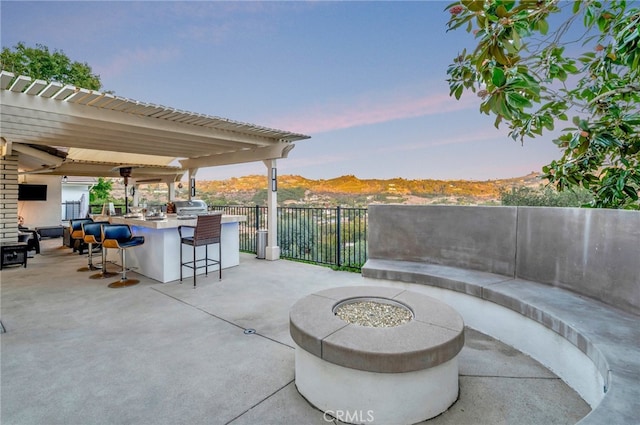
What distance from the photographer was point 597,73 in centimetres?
294

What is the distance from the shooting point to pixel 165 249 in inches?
202

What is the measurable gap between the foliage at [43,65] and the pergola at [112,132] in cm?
1049

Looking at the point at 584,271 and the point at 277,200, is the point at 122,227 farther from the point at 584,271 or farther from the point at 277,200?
the point at 584,271

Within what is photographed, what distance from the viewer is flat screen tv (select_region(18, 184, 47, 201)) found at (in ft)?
35.0

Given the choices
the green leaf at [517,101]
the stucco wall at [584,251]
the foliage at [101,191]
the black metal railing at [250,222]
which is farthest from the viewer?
the foliage at [101,191]

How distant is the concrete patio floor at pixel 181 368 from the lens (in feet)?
6.21

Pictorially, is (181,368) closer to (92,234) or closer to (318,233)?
(92,234)

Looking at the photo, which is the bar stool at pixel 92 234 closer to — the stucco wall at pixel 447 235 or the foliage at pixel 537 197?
the stucco wall at pixel 447 235

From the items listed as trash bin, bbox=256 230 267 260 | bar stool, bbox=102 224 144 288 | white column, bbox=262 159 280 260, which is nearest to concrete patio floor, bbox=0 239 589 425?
bar stool, bbox=102 224 144 288

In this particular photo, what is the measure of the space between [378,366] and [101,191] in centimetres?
2083

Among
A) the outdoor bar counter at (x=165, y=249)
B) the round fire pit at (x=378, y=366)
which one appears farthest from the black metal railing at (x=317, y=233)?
the round fire pit at (x=378, y=366)

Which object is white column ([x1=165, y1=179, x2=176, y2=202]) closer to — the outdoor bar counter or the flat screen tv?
the flat screen tv

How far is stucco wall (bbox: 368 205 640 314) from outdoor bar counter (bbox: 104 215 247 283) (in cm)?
313

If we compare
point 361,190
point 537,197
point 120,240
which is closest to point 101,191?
point 120,240
